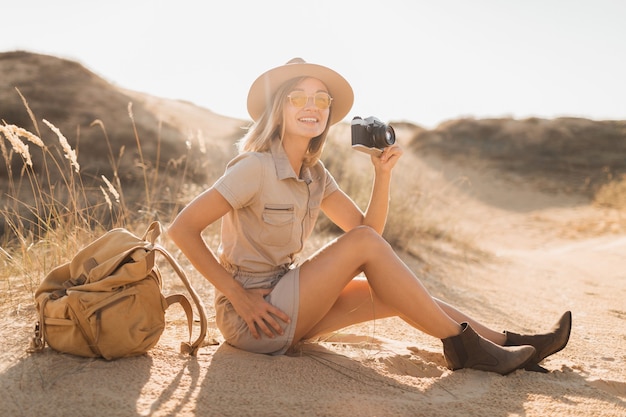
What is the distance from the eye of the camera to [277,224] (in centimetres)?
254

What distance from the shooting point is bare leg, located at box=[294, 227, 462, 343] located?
245 centimetres

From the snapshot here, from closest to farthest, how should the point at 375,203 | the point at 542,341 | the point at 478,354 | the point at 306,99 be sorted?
1. the point at 478,354
2. the point at 306,99
3. the point at 542,341
4. the point at 375,203

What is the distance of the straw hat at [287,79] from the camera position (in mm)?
2621

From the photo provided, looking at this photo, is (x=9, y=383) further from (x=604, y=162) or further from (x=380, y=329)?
(x=604, y=162)

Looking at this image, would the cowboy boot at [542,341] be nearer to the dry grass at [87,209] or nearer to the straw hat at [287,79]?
the straw hat at [287,79]

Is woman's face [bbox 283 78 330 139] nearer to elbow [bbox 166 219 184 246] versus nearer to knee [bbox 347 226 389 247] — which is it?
knee [bbox 347 226 389 247]

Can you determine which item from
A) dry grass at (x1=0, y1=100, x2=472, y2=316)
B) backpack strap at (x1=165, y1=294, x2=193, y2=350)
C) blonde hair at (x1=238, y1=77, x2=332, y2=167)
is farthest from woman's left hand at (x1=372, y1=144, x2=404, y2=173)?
dry grass at (x1=0, y1=100, x2=472, y2=316)

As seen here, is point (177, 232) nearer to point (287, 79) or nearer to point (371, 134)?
point (287, 79)

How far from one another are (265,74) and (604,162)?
1729 centimetres

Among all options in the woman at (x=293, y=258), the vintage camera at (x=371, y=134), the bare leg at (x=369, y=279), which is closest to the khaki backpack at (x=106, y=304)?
the woman at (x=293, y=258)

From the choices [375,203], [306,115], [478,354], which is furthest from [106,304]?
[478,354]

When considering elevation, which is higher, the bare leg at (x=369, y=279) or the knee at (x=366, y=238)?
the knee at (x=366, y=238)

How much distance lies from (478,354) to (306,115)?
1.26m

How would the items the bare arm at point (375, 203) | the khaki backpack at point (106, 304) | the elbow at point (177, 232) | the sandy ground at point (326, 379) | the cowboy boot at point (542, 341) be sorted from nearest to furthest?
the sandy ground at point (326, 379)
the khaki backpack at point (106, 304)
the elbow at point (177, 232)
the cowboy boot at point (542, 341)
the bare arm at point (375, 203)
